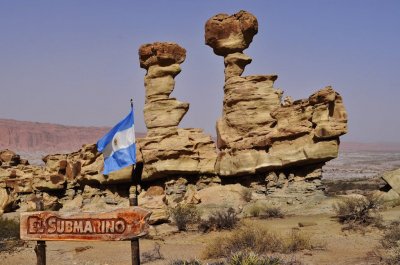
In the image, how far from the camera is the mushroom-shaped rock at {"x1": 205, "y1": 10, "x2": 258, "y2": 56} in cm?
2346

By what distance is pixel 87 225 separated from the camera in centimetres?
788

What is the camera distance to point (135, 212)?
A: 7668mm

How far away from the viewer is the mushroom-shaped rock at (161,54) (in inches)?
958

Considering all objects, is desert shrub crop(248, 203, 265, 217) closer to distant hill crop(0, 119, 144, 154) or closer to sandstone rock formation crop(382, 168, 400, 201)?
sandstone rock formation crop(382, 168, 400, 201)

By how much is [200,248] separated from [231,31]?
13702mm

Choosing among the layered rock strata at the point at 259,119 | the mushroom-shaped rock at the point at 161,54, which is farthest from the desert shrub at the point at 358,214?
the mushroom-shaped rock at the point at 161,54

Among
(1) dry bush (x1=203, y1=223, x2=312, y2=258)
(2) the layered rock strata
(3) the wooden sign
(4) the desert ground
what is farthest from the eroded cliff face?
(3) the wooden sign

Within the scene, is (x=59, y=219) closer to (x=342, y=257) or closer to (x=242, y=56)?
(x=342, y=257)

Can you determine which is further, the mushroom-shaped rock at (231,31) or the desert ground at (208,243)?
the mushroom-shaped rock at (231,31)

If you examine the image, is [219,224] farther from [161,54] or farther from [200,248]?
[161,54]

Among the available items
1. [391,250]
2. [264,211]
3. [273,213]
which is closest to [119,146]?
[391,250]

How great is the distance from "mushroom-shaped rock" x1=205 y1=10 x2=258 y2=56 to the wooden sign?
57.5ft

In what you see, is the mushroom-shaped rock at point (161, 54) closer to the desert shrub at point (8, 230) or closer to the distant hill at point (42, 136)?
the desert shrub at point (8, 230)

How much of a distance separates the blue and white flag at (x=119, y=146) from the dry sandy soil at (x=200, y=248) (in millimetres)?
4696
